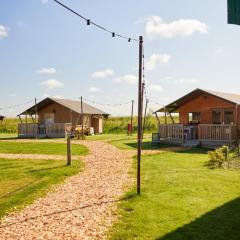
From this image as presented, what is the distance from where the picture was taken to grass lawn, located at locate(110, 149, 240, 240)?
6969 mm

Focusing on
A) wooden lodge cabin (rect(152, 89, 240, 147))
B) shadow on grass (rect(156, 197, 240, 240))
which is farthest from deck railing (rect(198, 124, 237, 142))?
shadow on grass (rect(156, 197, 240, 240))

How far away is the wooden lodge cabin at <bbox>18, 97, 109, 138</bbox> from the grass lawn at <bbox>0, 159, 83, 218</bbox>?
19.2 m

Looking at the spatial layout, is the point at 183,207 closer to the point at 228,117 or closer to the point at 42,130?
the point at 228,117

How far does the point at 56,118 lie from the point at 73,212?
33.2 m

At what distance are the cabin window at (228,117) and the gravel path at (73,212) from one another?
14963 millimetres

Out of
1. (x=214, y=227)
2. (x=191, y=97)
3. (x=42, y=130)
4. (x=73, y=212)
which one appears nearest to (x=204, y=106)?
(x=191, y=97)

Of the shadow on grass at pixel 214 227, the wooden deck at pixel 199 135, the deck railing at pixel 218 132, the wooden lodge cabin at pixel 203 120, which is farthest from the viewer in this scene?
the wooden lodge cabin at pixel 203 120

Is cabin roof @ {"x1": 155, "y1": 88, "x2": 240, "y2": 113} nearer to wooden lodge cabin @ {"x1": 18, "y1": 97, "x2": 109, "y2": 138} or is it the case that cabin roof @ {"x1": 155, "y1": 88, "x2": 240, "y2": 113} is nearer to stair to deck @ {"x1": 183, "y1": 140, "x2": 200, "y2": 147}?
stair to deck @ {"x1": 183, "y1": 140, "x2": 200, "y2": 147}

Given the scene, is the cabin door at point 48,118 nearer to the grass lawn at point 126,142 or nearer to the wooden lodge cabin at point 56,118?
the wooden lodge cabin at point 56,118

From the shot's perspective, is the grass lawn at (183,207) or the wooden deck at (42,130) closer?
the grass lawn at (183,207)

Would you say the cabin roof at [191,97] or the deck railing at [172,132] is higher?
the cabin roof at [191,97]

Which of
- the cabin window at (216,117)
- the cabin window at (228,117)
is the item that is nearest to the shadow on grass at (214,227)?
the cabin window at (228,117)

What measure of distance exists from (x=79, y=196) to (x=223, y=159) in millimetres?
7662

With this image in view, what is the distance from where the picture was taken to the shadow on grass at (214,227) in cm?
674
